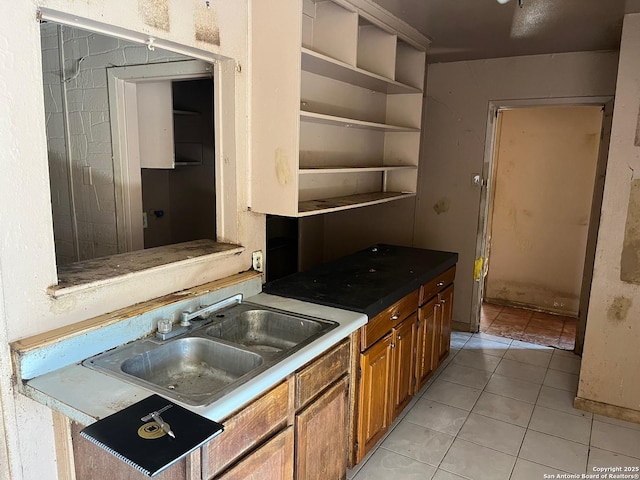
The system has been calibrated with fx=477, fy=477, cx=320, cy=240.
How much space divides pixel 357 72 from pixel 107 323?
72.0 inches

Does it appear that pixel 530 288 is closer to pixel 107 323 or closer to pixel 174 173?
pixel 174 173

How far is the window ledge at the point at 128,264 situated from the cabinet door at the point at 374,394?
0.80 metres

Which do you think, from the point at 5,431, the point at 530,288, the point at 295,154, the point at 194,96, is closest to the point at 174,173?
the point at 194,96

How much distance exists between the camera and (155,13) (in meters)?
1.72

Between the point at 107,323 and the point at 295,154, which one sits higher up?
the point at 295,154

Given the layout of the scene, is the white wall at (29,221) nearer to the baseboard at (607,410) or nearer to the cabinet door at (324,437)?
the cabinet door at (324,437)

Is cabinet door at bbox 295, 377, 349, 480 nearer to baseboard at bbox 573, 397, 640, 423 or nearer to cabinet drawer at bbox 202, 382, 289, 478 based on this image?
cabinet drawer at bbox 202, 382, 289, 478

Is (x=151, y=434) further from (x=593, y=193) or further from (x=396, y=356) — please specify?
(x=593, y=193)

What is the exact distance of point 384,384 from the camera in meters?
2.42

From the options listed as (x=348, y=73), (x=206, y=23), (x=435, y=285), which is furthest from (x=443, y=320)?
(x=206, y=23)

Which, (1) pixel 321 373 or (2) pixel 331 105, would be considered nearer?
(1) pixel 321 373

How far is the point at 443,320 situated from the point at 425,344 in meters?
0.38

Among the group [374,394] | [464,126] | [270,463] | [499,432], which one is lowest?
[499,432]

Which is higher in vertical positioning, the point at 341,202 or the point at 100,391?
the point at 341,202
